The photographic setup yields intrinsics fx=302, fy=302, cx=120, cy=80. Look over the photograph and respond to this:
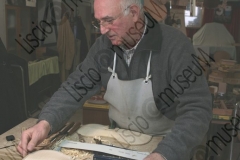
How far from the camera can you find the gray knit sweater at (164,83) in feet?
3.20

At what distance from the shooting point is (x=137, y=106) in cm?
129

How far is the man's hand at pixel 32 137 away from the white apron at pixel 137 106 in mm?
335

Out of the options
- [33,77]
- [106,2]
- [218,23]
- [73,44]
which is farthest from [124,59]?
[73,44]

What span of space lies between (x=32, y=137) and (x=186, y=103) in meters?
0.55

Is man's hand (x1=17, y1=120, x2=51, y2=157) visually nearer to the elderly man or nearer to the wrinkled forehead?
the elderly man

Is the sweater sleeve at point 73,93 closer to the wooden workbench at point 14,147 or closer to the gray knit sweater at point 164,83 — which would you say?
the gray knit sweater at point 164,83

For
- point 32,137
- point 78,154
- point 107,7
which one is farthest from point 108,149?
point 107,7

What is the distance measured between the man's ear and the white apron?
0.74 feet

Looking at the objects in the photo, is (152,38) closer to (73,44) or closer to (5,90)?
(5,90)

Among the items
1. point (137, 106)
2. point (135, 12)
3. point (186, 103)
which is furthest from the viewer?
point (137, 106)

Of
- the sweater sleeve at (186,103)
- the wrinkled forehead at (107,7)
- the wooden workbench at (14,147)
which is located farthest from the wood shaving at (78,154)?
the wrinkled forehead at (107,7)

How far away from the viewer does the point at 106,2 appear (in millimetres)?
1085

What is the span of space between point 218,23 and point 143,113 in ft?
8.94

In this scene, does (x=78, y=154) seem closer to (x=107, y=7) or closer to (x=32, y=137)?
(x=32, y=137)
